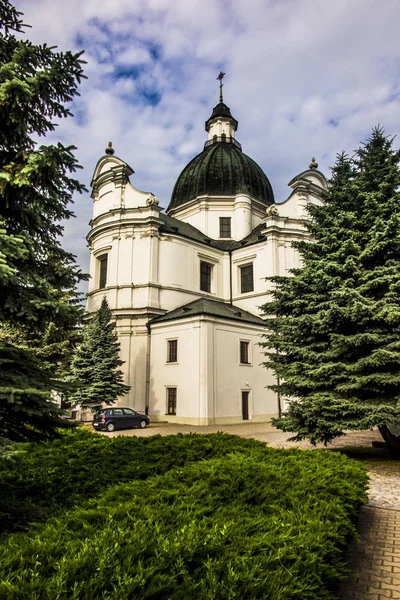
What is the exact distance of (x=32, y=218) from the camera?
576 cm

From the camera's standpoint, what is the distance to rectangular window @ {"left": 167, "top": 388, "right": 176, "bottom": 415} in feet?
82.1

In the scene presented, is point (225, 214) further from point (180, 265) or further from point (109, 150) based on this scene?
point (109, 150)

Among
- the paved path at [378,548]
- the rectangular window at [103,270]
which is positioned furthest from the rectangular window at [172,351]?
the paved path at [378,548]

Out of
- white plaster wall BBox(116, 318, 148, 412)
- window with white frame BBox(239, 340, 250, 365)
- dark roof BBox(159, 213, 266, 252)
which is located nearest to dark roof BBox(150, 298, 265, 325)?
white plaster wall BBox(116, 318, 148, 412)

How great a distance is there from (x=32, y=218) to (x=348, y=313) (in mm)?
8742

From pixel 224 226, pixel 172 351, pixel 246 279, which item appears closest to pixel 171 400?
pixel 172 351

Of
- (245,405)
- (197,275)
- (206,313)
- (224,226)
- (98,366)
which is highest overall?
(224,226)

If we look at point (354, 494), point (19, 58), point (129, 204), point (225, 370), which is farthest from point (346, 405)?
point (129, 204)

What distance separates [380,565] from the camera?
205 inches

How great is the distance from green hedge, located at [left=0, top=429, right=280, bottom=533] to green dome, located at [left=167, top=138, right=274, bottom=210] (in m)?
28.8

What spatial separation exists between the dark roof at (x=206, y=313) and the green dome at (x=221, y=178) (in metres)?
11.9

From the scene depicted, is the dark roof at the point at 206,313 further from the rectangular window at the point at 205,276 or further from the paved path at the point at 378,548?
the paved path at the point at 378,548

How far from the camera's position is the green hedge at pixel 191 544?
8.75 ft

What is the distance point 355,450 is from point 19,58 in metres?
14.2
